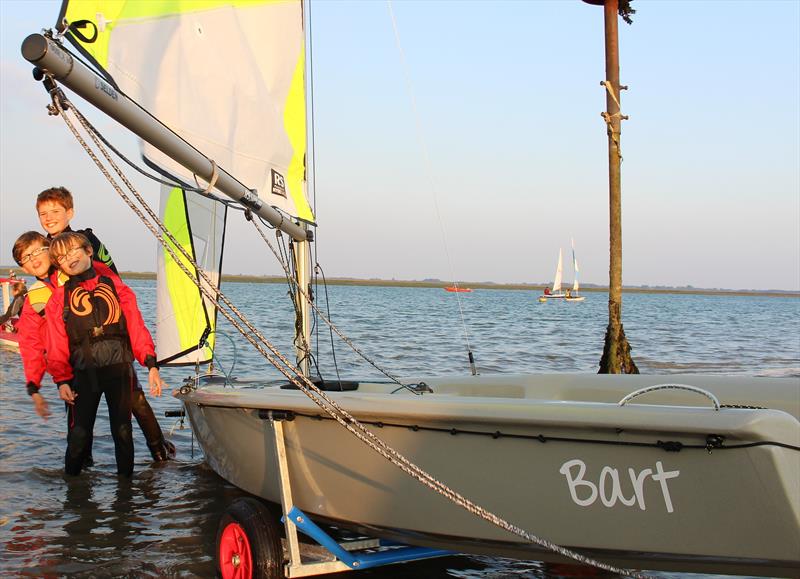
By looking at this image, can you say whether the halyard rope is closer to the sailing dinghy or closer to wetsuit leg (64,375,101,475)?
→ the sailing dinghy

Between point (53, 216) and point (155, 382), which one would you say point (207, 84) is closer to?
point (53, 216)

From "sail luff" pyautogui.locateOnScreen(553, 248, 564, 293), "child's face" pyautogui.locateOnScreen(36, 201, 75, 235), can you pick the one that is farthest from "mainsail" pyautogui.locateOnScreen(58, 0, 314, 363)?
"sail luff" pyautogui.locateOnScreen(553, 248, 564, 293)

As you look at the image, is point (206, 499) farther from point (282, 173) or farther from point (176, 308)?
point (282, 173)

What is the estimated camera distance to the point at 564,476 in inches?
114

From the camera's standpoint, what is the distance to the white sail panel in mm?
5926

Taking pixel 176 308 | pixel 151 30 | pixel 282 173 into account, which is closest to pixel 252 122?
pixel 282 173


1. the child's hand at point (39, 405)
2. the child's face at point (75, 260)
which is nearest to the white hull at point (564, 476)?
the child's hand at point (39, 405)

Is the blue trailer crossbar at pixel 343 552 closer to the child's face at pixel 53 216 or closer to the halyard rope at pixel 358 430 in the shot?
the halyard rope at pixel 358 430

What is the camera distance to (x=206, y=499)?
17.3 ft

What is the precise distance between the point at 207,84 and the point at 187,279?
2.08 m

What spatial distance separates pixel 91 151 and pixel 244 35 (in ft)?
5.93

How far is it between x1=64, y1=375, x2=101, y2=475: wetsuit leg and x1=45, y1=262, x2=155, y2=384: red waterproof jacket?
0.11m

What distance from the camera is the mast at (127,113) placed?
297 centimetres

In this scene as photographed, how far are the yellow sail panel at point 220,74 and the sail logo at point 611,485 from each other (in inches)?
99.0
